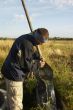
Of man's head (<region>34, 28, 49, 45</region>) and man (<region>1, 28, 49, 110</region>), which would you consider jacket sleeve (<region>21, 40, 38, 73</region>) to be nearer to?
man (<region>1, 28, 49, 110</region>)

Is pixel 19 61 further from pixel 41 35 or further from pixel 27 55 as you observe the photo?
pixel 41 35

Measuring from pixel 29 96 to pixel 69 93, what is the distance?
100cm

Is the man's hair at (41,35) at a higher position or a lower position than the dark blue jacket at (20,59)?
higher

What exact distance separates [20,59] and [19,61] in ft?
0.15

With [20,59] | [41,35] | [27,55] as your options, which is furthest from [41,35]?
[20,59]

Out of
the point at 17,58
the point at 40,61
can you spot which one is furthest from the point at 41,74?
the point at 17,58

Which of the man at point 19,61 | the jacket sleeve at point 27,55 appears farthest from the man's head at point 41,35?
the jacket sleeve at point 27,55

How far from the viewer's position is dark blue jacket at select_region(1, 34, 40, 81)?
800 cm

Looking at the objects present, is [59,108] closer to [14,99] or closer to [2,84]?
[14,99]

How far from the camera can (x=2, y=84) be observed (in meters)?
10.5

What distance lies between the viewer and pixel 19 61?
8.05 m

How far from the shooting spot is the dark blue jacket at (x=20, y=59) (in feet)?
26.2

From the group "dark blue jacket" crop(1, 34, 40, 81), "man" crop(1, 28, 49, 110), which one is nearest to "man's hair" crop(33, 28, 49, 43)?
"man" crop(1, 28, 49, 110)

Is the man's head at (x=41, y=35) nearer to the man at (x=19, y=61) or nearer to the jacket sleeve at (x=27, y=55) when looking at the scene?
the man at (x=19, y=61)
